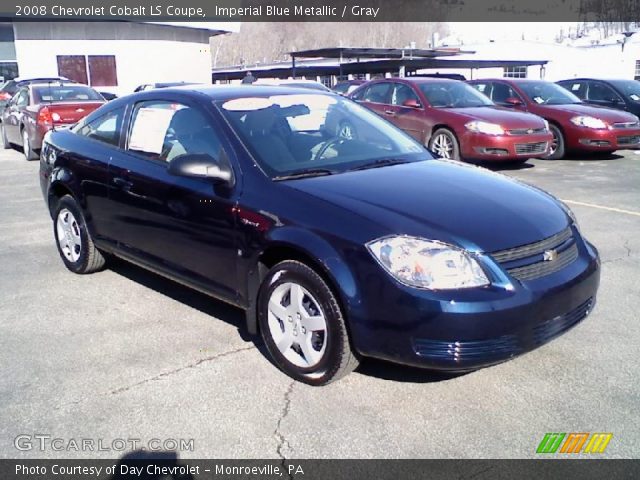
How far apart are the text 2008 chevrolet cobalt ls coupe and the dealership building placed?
22.8 metres

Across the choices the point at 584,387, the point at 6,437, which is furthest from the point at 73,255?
the point at 584,387

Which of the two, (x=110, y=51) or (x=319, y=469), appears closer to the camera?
(x=319, y=469)

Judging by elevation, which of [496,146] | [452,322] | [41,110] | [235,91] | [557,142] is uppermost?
[235,91]

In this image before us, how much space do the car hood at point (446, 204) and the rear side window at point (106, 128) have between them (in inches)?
75.6

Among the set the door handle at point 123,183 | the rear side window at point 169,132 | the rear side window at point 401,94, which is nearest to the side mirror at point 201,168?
the rear side window at point 169,132

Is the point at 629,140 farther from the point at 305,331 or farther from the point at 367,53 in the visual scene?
the point at 367,53

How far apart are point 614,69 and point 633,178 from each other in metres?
32.2

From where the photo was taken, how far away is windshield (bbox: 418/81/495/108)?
10969 millimetres

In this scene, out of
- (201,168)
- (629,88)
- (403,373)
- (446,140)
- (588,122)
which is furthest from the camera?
(629,88)

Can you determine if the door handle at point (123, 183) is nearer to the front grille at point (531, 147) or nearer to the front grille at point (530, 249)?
the front grille at point (530, 249)

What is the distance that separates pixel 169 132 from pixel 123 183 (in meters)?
0.53

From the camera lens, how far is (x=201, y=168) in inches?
145

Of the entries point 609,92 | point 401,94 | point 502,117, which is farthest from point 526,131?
point 609,92

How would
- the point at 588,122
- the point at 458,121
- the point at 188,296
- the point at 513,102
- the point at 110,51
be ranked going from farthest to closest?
the point at 110,51, the point at 513,102, the point at 588,122, the point at 458,121, the point at 188,296
